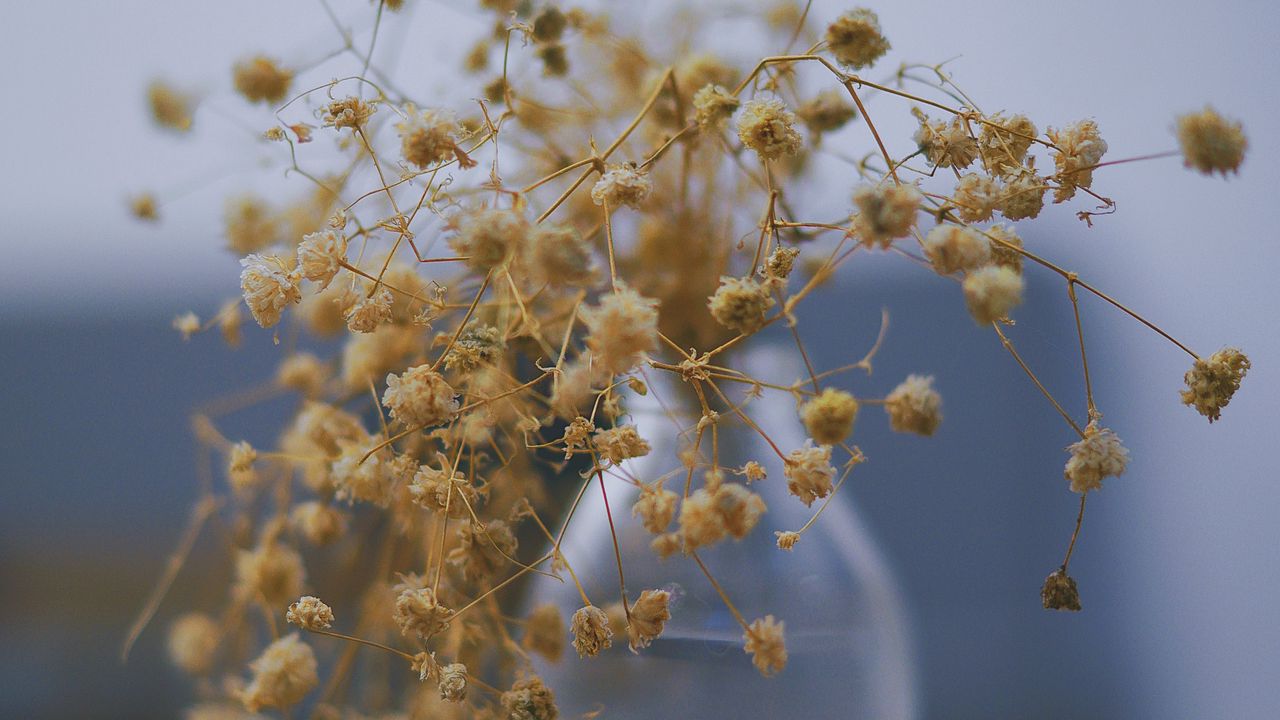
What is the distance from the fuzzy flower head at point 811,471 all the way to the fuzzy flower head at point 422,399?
0.11m

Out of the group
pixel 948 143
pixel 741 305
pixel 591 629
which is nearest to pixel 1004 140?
pixel 948 143

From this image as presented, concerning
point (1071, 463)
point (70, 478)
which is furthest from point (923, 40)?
point (70, 478)

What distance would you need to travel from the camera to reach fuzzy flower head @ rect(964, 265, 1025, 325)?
0.80 ft

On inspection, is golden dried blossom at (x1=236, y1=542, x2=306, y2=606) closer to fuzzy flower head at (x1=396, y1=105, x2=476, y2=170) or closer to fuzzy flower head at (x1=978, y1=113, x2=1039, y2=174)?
fuzzy flower head at (x1=396, y1=105, x2=476, y2=170)

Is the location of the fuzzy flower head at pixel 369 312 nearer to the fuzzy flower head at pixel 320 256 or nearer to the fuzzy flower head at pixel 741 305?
the fuzzy flower head at pixel 320 256

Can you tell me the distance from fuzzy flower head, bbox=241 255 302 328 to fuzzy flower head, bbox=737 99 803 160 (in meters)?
0.16

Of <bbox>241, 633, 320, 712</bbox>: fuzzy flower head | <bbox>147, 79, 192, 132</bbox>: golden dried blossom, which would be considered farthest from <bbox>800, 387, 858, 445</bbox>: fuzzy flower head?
<bbox>147, 79, 192, 132</bbox>: golden dried blossom

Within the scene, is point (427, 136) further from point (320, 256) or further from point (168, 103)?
point (168, 103)

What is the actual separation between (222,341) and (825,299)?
0.64m

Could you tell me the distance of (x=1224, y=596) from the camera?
0.75 meters

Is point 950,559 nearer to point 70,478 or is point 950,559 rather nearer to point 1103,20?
point 1103,20

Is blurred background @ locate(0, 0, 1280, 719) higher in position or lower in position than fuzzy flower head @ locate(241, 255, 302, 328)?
higher

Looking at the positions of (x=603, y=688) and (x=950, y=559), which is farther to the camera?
(x=950, y=559)

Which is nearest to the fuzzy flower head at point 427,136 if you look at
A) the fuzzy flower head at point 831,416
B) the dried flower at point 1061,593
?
the fuzzy flower head at point 831,416
